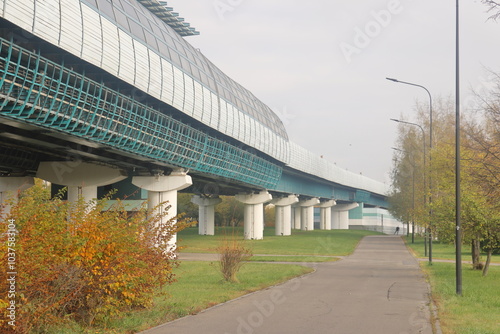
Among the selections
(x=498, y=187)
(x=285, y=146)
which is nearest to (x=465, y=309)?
(x=498, y=187)

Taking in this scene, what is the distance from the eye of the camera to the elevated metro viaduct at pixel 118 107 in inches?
900

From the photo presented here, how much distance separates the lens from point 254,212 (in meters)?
70.8

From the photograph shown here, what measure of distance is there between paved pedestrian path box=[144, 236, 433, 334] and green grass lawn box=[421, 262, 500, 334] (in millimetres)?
434

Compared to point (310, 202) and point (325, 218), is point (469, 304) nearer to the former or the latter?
point (310, 202)

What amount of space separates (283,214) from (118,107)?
58.1 meters

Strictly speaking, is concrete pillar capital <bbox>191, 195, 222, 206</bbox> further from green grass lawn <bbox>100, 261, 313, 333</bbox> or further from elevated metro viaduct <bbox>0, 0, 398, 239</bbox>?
green grass lawn <bbox>100, 261, 313, 333</bbox>

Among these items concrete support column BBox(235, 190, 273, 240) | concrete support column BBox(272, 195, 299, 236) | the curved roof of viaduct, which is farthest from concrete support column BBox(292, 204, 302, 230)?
the curved roof of viaduct

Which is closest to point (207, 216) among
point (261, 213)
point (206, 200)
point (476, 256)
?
point (206, 200)

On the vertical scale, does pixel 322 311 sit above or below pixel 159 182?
below

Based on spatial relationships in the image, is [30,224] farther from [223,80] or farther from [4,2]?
[223,80]

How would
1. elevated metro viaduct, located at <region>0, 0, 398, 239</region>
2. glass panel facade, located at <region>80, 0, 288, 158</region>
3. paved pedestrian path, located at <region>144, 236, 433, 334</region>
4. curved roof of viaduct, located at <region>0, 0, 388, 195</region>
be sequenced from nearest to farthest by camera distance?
paved pedestrian path, located at <region>144, 236, 433, 334</region>
curved roof of viaduct, located at <region>0, 0, 388, 195</region>
elevated metro viaduct, located at <region>0, 0, 398, 239</region>
glass panel facade, located at <region>80, 0, 288, 158</region>

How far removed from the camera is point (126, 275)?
11.0 m

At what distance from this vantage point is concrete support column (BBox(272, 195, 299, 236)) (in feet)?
278

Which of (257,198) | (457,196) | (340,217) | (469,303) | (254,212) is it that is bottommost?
(340,217)
